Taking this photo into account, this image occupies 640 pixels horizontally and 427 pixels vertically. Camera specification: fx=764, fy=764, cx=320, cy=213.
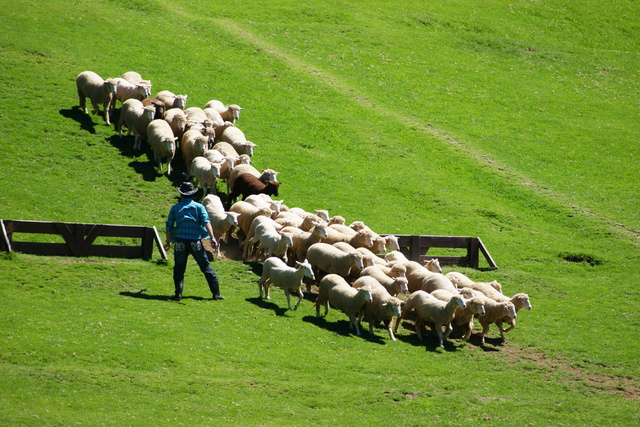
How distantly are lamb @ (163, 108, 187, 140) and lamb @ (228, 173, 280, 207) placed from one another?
3728 mm

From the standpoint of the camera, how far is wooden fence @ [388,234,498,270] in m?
23.2

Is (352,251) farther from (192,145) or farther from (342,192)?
(342,192)

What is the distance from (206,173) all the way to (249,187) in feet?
4.68

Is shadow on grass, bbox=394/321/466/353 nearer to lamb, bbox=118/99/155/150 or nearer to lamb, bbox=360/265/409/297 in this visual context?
lamb, bbox=360/265/409/297

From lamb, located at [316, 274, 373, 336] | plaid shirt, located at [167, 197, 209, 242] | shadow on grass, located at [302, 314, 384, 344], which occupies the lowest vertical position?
shadow on grass, located at [302, 314, 384, 344]

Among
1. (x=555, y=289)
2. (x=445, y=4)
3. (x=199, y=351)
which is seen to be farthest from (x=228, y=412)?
Answer: (x=445, y=4)

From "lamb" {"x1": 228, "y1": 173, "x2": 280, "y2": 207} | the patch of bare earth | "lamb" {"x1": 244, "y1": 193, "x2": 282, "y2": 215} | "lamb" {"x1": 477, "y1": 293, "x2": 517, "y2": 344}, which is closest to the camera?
the patch of bare earth

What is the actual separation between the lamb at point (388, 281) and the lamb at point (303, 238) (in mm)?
1796

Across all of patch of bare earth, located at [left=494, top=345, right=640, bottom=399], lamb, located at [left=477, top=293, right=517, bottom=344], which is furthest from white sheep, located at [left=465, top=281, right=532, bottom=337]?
patch of bare earth, located at [left=494, top=345, right=640, bottom=399]

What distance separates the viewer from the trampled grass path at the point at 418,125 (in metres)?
30.7

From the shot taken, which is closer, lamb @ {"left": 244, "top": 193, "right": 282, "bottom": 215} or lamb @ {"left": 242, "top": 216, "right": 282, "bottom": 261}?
lamb @ {"left": 242, "top": 216, "right": 282, "bottom": 261}

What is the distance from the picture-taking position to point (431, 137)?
36.4 m

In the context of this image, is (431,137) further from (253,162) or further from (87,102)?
(87,102)

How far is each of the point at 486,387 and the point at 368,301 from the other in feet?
10.9
